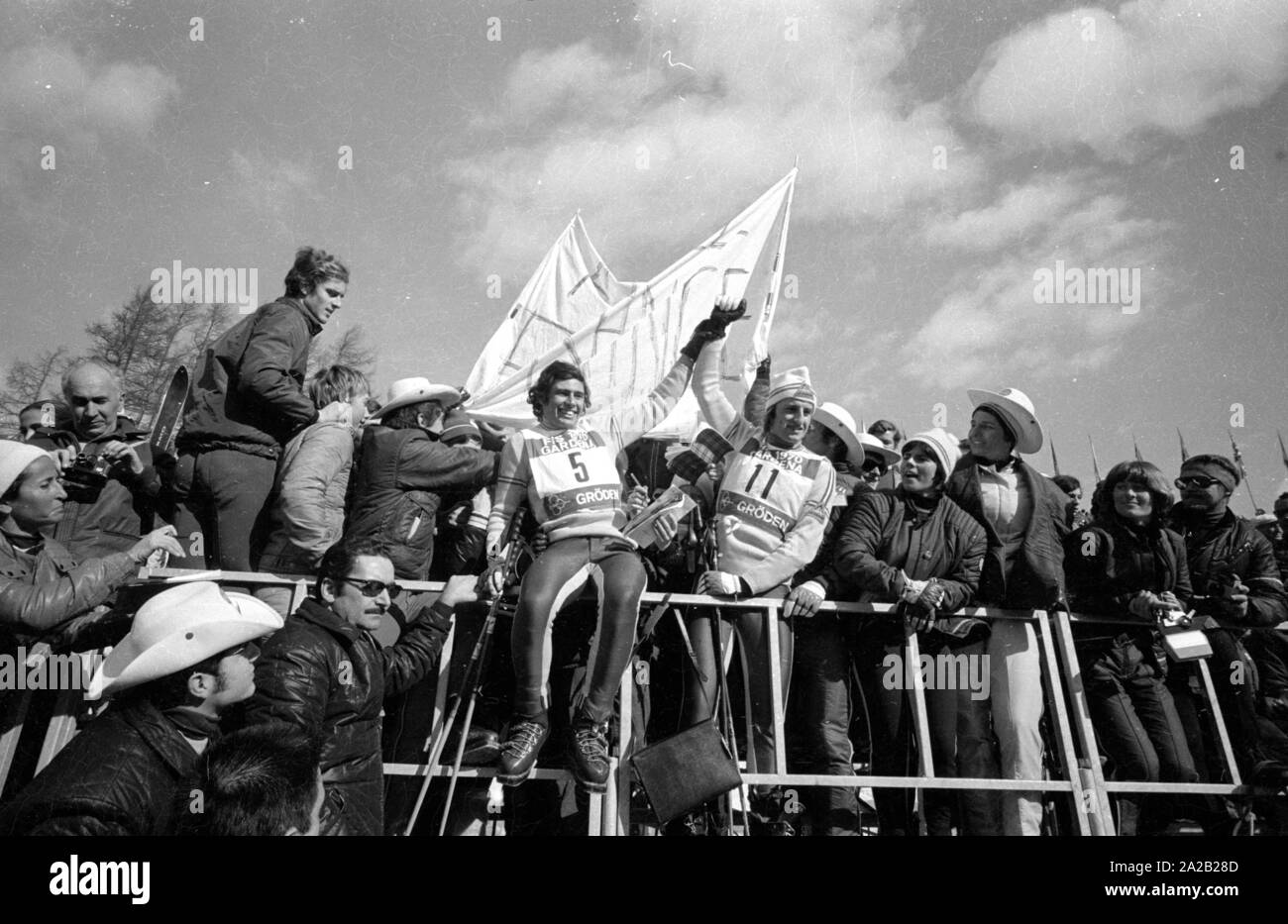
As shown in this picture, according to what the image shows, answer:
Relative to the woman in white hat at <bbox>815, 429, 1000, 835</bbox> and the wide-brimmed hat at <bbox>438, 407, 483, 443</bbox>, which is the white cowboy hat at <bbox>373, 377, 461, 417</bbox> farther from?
the woman in white hat at <bbox>815, 429, 1000, 835</bbox>

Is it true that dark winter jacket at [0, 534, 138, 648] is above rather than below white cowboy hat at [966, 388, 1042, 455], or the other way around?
below

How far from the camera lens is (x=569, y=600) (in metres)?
3.84

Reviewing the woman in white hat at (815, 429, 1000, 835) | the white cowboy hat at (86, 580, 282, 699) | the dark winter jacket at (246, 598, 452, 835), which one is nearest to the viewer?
the white cowboy hat at (86, 580, 282, 699)

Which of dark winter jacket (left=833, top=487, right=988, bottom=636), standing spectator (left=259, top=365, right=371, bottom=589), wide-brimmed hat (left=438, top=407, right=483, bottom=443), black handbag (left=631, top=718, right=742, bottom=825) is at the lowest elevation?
black handbag (left=631, top=718, right=742, bottom=825)

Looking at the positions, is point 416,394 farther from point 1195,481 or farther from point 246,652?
point 1195,481

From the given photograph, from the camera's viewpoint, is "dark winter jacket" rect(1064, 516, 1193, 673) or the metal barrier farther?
"dark winter jacket" rect(1064, 516, 1193, 673)

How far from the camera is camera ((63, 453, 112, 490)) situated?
3947mm

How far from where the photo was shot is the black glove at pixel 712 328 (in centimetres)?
472

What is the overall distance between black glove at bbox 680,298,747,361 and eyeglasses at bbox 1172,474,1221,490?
2.80 metres

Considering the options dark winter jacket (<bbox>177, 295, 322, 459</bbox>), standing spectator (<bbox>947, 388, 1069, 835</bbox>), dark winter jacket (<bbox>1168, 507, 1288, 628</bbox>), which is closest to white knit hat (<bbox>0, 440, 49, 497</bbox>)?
dark winter jacket (<bbox>177, 295, 322, 459</bbox>)

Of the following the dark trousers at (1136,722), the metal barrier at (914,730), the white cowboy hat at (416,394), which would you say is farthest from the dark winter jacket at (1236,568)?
the white cowboy hat at (416,394)

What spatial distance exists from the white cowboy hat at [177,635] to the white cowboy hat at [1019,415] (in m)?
3.71
